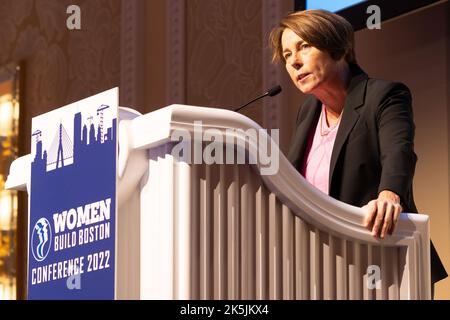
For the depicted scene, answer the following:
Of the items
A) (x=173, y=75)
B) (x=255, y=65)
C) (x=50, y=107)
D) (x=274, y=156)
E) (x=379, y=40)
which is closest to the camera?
(x=274, y=156)

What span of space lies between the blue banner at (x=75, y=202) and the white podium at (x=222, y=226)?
1.1 inches

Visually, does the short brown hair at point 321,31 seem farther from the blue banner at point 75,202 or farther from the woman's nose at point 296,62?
the blue banner at point 75,202

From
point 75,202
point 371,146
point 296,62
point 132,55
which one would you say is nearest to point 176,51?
point 132,55

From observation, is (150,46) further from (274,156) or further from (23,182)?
(274,156)

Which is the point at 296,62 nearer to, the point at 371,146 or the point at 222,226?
the point at 371,146

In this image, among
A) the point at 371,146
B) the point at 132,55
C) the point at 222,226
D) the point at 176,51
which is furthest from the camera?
the point at 132,55

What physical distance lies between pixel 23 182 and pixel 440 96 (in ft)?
6.35

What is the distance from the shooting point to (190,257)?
4.53ft

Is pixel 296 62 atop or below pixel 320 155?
atop

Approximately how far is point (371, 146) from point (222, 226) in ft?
1.95

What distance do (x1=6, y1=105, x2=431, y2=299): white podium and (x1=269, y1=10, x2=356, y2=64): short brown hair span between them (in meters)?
0.50

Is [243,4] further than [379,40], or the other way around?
[243,4]

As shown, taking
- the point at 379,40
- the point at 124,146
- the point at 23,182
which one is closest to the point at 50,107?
the point at 379,40

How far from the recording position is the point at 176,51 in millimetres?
4727
